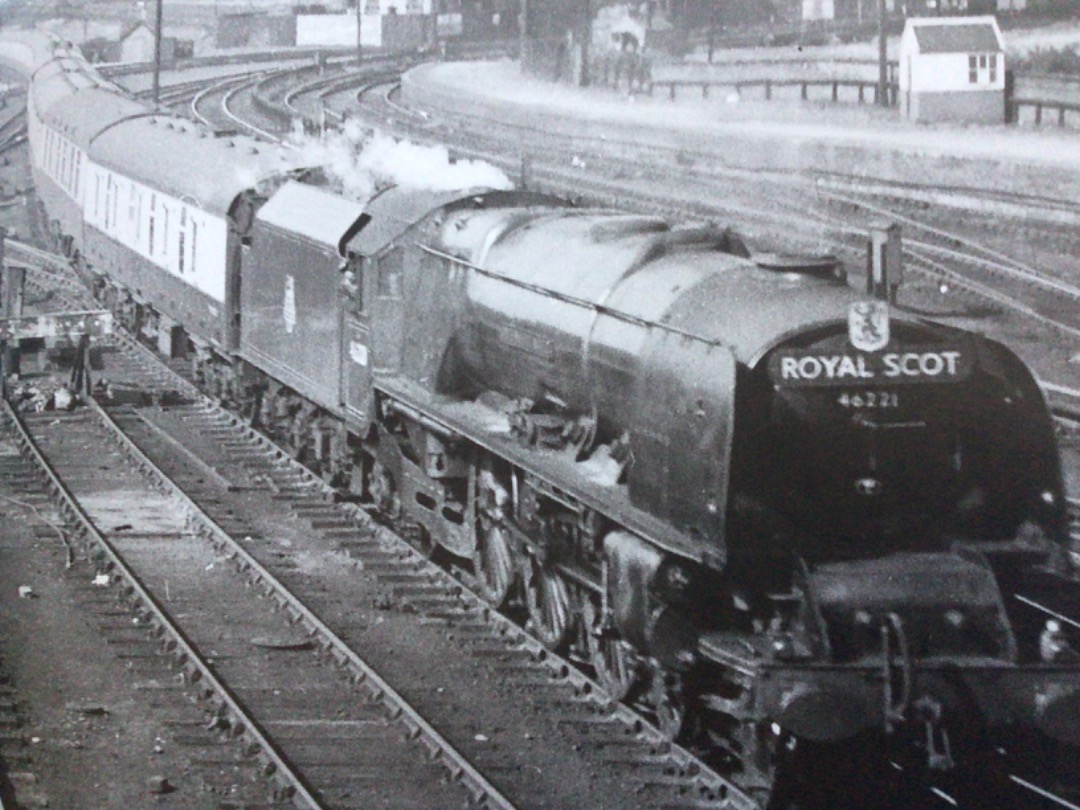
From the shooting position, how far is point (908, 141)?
20.1 m

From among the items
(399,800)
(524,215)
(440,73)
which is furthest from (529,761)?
(440,73)

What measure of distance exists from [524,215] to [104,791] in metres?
5.75

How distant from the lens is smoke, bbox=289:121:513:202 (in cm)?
1498

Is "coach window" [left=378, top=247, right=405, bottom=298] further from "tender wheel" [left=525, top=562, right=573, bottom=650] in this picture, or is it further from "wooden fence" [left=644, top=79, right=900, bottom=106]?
"wooden fence" [left=644, top=79, right=900, bottom=106]

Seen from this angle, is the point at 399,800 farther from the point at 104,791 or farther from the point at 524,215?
the point at 524,215

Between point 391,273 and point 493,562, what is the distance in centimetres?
294

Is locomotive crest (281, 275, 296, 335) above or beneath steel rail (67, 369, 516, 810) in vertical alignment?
above

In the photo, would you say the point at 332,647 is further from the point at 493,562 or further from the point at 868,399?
the point at 868,399

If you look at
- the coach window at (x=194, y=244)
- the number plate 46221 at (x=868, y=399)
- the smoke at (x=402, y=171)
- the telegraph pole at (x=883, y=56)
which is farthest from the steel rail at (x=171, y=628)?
the telegraph pole at (x=883, y=56)

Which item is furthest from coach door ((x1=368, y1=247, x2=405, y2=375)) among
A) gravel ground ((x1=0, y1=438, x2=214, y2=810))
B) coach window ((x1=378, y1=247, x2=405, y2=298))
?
gravel ground ((x1=0, y1=438, x2=214, y2=810))

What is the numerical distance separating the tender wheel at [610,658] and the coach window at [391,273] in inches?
163

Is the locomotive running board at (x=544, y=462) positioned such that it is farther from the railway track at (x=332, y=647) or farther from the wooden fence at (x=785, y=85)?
the wooden fence at (x=785, y=85)

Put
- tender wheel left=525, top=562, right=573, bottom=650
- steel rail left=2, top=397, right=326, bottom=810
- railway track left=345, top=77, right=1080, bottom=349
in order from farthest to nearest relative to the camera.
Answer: railway track left=345, top=77, right=1080, bottom=349, tender wheel left=525, top=562, right=573, bottom=650, steel rail left=2, top=397, right=326, bottom=810

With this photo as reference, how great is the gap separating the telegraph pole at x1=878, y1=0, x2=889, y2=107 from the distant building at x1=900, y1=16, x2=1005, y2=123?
0.87 ft
